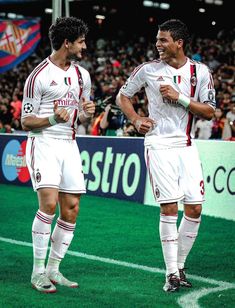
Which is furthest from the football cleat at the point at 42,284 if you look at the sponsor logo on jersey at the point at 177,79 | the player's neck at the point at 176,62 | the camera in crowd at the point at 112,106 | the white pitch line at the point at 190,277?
the camera in crowd at the point at 112,106

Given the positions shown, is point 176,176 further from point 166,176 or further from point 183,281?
point 183,281

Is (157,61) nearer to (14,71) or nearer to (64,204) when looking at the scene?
(64,204)

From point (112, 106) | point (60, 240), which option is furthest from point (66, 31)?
point (112, 106)

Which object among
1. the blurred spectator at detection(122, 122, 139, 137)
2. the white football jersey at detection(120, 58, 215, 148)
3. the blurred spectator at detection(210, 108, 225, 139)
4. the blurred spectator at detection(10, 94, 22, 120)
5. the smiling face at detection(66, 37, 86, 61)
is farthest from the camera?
the blurred spectator at detection(10, 94, 22, 120)

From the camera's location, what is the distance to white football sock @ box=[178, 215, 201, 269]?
6.43 metres

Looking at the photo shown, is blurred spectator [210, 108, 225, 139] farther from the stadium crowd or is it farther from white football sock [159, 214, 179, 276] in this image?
white football sock [159, 214, 179, 276]

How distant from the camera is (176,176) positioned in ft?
20.4

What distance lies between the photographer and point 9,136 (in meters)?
15.9

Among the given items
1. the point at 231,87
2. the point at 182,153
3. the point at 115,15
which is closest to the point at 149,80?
the point at 182,153

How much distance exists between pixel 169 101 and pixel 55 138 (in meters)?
1.02

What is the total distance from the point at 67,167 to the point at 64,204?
334mm

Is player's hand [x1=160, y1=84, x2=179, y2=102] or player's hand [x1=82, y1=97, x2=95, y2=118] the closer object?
player's hand [x1=160, y1=84, x2=179, y2=102]

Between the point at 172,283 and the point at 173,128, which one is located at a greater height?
the point at 173,128

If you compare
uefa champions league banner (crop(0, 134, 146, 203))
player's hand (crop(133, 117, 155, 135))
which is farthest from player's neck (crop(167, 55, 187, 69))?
uefa champions league banner (crop(0, 134, 146, 203))
